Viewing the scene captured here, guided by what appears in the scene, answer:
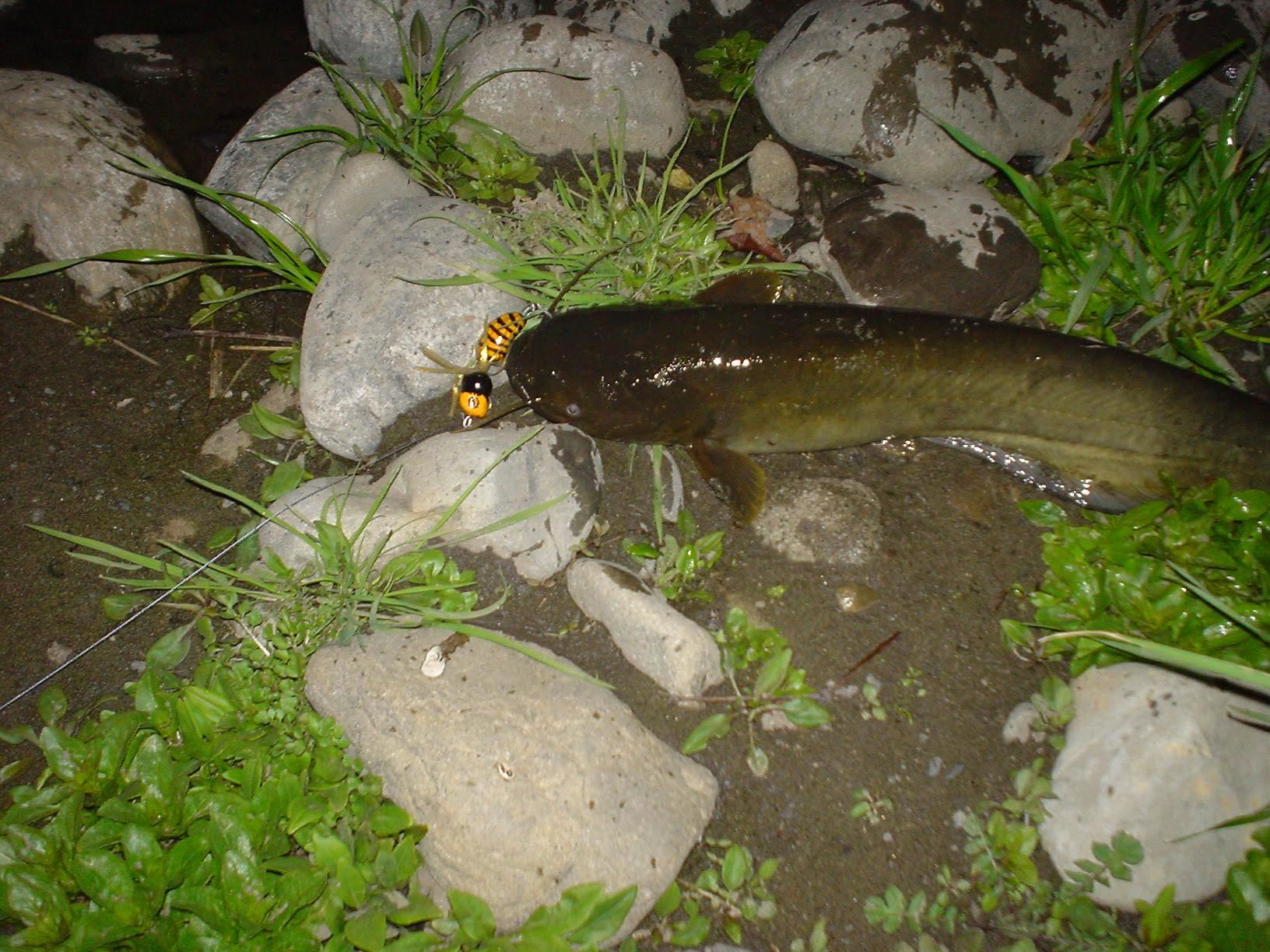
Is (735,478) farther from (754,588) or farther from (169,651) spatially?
(169,651)

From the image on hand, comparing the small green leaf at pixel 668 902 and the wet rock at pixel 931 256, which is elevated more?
the wet rock at pixel 931 256

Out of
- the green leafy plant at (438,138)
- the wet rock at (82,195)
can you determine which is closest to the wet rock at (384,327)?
the green leafy plant at (438,138)

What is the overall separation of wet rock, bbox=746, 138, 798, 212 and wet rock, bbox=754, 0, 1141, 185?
190 millimetres

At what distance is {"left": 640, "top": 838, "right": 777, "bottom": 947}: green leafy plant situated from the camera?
247 centimetres

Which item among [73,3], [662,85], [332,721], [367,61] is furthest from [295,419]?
[73,3]

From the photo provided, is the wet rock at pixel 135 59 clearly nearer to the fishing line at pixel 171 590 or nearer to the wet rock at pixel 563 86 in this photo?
the wet rock at pixel 563 86

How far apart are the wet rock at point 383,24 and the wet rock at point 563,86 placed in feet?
1.44

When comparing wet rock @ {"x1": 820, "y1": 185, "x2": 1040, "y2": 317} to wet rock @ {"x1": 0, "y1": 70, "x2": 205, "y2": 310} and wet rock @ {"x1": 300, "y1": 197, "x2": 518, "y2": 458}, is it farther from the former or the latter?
wet rock @ {"x1": 0, "y1": 70, "x2": 205, "y2": 310}

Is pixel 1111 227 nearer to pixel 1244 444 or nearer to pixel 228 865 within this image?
pixel 1244 444

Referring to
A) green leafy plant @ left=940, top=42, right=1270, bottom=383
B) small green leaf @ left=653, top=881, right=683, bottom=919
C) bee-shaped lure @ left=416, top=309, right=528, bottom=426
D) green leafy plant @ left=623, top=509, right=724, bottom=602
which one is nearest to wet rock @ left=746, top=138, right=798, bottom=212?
green leafy plant @ left=940, top=42, right=1270, bottom=383

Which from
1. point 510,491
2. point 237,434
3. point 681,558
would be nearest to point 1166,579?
point 681,558

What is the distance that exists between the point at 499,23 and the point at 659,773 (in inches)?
154

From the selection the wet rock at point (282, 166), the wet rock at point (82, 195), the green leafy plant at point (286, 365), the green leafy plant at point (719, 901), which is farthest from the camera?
the wet rock at point (282, 166)

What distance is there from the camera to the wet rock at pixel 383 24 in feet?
13.5
